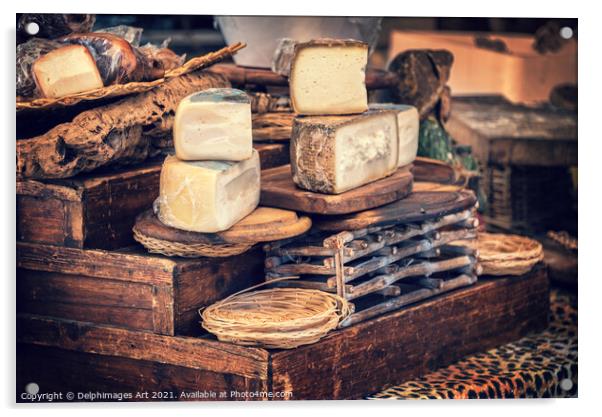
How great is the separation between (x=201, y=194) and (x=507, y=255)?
41.5 inches

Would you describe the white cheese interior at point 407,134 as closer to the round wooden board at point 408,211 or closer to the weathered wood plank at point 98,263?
the round wooden board at point 408,211

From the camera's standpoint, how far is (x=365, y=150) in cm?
289

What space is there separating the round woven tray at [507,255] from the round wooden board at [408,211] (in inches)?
5.9

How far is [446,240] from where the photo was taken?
10.3 ft

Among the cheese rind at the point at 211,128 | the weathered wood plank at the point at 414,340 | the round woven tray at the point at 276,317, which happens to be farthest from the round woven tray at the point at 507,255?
the cheese rind at the point at 211,128

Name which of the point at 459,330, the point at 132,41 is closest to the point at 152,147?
the point at 132,41

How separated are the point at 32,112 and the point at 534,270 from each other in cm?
151

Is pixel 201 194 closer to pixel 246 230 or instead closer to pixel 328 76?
pixel 246 230

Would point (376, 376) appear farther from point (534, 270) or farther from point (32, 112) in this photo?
point (32, 112)

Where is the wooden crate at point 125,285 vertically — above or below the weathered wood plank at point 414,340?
above

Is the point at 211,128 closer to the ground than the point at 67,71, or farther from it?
closer to the ground

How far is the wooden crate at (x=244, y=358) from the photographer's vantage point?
2.73 meters

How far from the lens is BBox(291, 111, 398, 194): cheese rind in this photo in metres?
2.79

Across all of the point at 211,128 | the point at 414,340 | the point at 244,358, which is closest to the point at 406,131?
the point at 414,340
